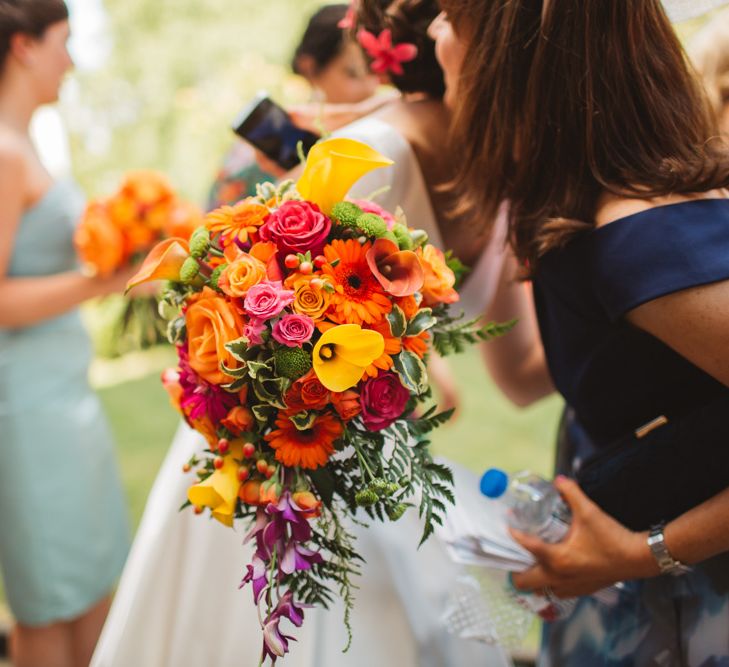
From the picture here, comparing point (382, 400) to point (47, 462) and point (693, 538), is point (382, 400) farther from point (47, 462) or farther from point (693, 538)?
point (47, 462)

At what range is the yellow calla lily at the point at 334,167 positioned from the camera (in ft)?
3.87

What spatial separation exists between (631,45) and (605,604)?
1124 mm

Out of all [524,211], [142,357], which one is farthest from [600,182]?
[142,357]

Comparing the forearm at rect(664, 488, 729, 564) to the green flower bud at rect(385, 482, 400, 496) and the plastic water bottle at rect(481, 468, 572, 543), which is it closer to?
the plastic water bottle at rect(481, 468, 572, 543)

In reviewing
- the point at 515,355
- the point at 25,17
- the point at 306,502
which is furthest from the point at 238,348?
the point at 25,17

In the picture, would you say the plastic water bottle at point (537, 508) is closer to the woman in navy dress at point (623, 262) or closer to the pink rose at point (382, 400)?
the woman in navy dress at point (623, 262)

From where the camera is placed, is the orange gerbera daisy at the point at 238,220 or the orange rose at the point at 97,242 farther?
the orange rose at the point at 97,242

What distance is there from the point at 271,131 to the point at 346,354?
3.04 ft

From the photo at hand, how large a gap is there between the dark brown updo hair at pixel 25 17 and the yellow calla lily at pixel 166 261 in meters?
1.49

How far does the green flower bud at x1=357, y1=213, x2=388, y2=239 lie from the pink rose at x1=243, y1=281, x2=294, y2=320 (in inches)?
6.3

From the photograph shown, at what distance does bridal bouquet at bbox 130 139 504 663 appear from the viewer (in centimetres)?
108

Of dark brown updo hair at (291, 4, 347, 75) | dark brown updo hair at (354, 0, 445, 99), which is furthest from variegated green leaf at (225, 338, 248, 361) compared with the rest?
dark brown updo hair at (291, 4, 347, 75)

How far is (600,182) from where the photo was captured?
1.27 meters

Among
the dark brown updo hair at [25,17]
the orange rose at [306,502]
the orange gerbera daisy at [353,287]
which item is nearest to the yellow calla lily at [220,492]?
the orange rose at [306,502]
